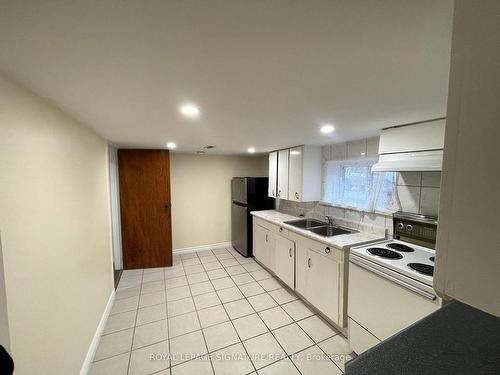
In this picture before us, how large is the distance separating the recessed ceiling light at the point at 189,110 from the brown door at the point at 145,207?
2.15 metres

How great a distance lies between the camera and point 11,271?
0.91 m

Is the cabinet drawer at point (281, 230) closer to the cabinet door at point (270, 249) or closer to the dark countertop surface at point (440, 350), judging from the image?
the cabinet door at point (270, 249)

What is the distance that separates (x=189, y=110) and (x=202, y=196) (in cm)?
300

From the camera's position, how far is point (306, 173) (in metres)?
2.98

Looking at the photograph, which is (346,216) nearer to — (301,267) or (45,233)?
(301,267)

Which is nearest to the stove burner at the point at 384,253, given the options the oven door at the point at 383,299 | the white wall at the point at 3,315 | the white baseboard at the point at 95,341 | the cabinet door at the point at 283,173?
the oven door at the point at 383,299

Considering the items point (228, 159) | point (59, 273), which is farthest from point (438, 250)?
point (228, 159)

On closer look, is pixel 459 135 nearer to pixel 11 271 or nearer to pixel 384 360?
pixel 384 360

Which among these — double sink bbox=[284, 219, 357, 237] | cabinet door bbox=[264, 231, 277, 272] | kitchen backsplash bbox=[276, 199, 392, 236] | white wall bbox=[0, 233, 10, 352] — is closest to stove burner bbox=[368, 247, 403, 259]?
kitchen backsplash bbox=[276, 199, 392, 236]

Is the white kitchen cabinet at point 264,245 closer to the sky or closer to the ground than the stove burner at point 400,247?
closer to the ground

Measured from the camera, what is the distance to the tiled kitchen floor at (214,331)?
1.74 m

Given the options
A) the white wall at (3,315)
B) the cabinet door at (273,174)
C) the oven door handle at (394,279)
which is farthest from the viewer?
the cabinet door at (273,174)

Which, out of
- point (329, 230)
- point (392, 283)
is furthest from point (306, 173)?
point (392, 283)

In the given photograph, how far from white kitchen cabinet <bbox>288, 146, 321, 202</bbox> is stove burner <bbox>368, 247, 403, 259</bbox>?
1252mm
